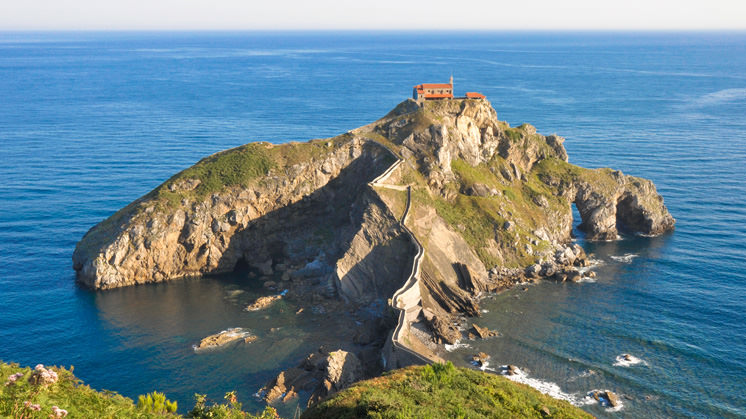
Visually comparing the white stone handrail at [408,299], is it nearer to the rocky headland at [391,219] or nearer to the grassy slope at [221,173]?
the rocky headland at [391,219]

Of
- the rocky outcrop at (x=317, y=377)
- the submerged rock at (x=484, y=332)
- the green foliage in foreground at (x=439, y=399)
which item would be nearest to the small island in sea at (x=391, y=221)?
the submerged rock at (x=484, y=332)

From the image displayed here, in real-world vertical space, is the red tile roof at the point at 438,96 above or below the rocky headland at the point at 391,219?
above

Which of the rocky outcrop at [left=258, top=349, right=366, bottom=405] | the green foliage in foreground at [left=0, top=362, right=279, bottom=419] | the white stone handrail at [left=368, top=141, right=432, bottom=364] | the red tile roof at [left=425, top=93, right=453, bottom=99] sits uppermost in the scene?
the red tile roof at [left=425, top=93, right=453, bottom=99]

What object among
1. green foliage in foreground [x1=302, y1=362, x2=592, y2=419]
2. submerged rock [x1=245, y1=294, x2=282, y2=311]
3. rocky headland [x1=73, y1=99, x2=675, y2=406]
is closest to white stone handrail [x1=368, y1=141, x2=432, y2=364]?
rocky headland [x1=73, y1=99, x2=675, y2=406]

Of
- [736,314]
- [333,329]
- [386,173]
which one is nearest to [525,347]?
[333,329]

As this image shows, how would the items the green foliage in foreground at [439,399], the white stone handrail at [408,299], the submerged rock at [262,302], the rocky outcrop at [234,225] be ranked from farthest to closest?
the rocky outcrop at [234,225], the submerged rock at [262,302], the white stone handrail at [408,299], the green foliage in foreground at [439,399]

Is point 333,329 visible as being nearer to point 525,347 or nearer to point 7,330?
point 525,347

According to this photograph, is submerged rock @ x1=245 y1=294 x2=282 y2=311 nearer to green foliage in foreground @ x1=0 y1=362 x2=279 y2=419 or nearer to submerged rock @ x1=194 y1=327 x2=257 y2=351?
submerged rock @ x1=194 y1=327 x2=257 y2=351
